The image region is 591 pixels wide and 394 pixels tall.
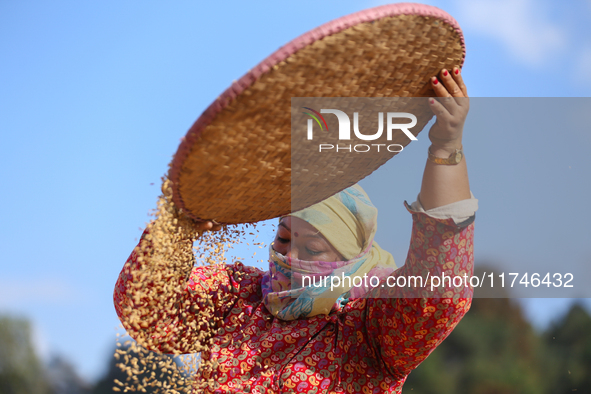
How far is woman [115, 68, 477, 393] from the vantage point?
120 cm

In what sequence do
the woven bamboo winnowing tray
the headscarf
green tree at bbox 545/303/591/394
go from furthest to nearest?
green tree at bbox 545/303/591/394, the headscarf, the woven bamboo winnowing tray

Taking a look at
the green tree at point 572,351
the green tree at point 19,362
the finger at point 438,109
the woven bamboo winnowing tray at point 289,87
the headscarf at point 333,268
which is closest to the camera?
the woven bamboo winnowing tray at point 289,87

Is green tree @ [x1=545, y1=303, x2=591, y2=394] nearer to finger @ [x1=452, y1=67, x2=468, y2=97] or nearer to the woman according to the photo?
the woman

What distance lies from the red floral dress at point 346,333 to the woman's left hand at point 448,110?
0.20 metres

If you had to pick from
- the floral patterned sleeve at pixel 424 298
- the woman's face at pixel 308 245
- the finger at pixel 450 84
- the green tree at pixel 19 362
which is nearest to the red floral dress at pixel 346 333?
the floral patterned sleeve at pixel 424 298

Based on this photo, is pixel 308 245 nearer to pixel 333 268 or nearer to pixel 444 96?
pixel 333 268

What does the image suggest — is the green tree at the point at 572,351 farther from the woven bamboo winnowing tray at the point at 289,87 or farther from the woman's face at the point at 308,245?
the woven bamboo winnowing tray at the point at 289,87

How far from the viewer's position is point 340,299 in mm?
1612

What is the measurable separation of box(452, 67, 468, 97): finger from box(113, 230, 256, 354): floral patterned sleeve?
904mm

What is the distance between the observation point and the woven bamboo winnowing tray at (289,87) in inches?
38.0

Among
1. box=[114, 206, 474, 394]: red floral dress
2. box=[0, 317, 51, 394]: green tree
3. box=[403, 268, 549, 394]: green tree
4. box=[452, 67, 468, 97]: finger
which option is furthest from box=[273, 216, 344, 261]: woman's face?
box=[0, 317, 51, 394]: green tree

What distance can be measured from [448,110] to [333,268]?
71cm

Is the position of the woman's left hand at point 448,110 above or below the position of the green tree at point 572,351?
above

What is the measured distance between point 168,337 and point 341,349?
555 millimetres
